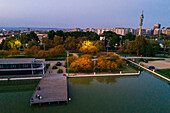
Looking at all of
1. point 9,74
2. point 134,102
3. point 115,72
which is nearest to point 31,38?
point 9,74

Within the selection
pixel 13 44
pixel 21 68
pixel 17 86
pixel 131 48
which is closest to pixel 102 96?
pixel 17 86

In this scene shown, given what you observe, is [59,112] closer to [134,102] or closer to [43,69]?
[134,102]

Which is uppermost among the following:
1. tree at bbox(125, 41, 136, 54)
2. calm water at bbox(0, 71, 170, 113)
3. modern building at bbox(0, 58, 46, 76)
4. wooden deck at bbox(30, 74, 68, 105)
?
tree at bbox(125, 41, 136, 54)

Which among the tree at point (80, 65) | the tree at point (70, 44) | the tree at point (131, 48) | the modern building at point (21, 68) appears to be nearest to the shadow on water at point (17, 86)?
the modern building at point (21, 68)

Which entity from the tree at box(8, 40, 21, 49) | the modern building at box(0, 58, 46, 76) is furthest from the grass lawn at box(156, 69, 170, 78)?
the tree at box(8, 40, 21, 49)

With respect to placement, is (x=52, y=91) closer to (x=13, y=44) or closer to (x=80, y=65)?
(x=80, y=65)

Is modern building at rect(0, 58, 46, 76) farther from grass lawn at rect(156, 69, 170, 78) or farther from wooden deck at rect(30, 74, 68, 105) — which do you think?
grass lawn at rect(156, 69, 170, 78)

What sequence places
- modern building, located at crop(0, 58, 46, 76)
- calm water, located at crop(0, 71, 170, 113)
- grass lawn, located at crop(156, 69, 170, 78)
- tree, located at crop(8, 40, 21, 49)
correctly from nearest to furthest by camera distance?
1. calm water, located at crop(0, 71, 170, 113)
2. modern building, located at crop(0, 58, 46, 76)
3. grass lawn, located at crop(156, 69, 170, 78)
4. tree, located at crop(8, 40, 21, 49)
